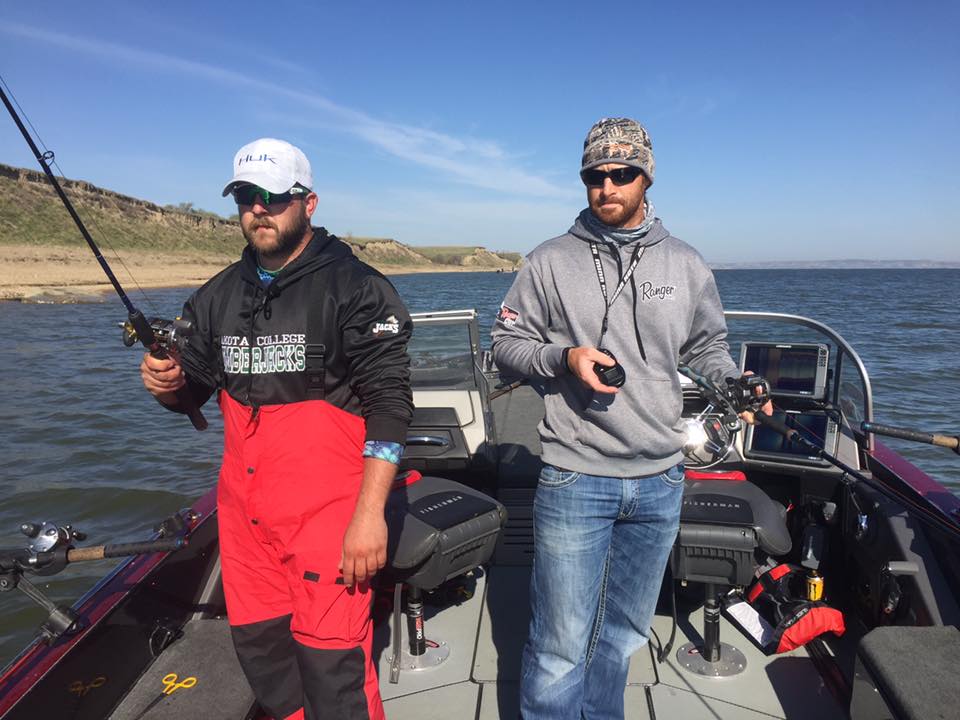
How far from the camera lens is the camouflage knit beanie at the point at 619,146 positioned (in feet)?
5.92

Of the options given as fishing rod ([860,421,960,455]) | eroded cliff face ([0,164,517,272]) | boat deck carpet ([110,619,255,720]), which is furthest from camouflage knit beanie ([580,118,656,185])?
eroded cliff face ([0,164,517,272])

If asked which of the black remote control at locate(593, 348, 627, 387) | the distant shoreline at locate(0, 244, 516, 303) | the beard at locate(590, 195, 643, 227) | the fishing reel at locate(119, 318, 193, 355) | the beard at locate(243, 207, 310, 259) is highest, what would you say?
the beard at locate(590, 195, 643, 227)

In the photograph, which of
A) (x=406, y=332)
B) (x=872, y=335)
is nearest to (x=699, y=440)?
(x=406, y=332)

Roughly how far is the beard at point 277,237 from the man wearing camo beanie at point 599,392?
0.68m

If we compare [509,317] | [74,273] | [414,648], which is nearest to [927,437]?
[509,317]

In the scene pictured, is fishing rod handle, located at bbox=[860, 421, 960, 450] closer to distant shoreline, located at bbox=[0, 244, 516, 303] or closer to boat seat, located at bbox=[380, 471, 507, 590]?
boat seat, located at bbox=[380, 471, 507, 590]

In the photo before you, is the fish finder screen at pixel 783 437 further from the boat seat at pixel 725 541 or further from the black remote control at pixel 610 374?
the black remote control at pixel 610 374

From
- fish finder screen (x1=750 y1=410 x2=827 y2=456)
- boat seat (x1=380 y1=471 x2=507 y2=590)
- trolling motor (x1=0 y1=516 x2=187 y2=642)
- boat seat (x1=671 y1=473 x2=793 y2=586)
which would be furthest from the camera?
fish finder screen (x1=750 y1=410 x2=827 y2=456)

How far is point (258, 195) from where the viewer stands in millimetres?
1932

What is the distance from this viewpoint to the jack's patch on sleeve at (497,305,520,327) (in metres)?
1.95

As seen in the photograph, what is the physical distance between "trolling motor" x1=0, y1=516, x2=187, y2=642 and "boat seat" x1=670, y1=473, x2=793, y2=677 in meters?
2.00

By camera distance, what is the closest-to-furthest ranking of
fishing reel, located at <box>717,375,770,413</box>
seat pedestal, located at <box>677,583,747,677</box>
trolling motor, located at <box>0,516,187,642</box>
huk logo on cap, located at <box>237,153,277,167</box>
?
huk logo on cap, located at <box>237,153,277,167</box> < fishing reel, located at <box>717,375,770,413</box> < trolling motor, located at <box>0,516,187,642</box> < seat pedestal, located at <box>677,583,747,677</box>

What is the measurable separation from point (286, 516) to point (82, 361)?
59.5 ft

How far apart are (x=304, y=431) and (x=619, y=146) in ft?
3.94
